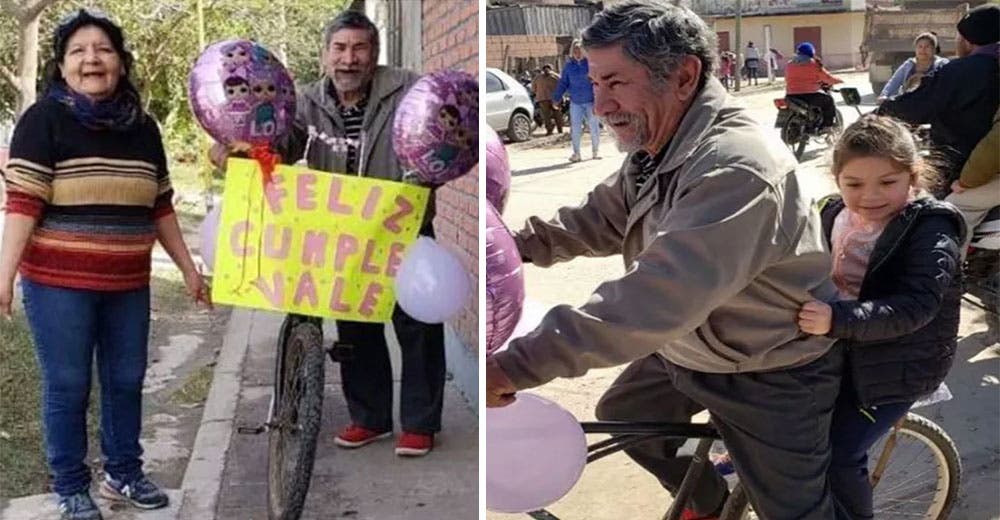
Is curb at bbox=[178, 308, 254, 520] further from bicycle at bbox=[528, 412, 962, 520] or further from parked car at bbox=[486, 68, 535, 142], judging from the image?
bicycle at bbox=[528, 412, 962, 520]

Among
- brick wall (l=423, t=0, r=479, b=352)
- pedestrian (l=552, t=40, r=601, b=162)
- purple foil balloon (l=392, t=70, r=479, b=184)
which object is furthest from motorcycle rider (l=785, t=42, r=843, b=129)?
purple foil balloon (l=392, t=70, r=479, b=184)

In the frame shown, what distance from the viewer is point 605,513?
299cm

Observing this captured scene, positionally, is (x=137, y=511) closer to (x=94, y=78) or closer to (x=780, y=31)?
(x=94, y=78)

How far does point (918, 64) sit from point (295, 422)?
80.5 inches

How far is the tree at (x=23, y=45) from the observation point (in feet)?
8.55

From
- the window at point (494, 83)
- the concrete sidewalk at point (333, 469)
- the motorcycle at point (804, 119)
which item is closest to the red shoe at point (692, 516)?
the concrete sidewalk at point (333, 469)

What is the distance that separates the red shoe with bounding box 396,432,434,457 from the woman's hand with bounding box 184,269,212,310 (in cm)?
84

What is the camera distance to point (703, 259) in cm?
160

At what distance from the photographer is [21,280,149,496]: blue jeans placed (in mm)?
2719

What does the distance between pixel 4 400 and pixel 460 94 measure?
4.59 ft

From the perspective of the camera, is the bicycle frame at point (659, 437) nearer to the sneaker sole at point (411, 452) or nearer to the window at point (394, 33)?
the sneaker sole at point (411, 452)

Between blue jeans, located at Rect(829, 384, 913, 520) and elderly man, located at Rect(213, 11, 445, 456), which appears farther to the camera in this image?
elderly man, located at Rect(213, 11, 445, 456)

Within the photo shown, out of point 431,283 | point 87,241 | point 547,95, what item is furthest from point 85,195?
point 547,95

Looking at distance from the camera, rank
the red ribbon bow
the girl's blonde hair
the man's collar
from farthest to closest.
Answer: the man's collar
the red ribbon bow
the girl's blonde hair
